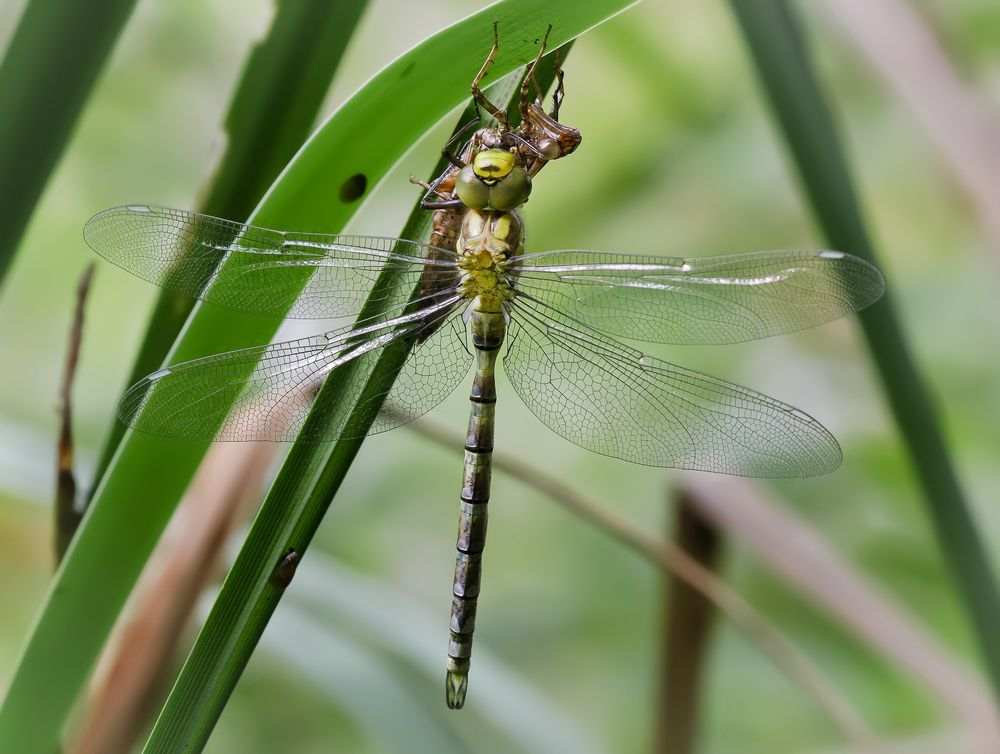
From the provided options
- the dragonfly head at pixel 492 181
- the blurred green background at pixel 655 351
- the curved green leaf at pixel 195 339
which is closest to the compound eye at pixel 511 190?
the dragonfly head at pixel 492 181

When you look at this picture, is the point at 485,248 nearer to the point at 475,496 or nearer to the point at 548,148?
the point at 548,148

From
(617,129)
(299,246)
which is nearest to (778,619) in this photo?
(617,129)

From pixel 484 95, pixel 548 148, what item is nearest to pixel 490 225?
pixel 548 148

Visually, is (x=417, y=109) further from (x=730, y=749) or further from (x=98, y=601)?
(x=730, y=749)

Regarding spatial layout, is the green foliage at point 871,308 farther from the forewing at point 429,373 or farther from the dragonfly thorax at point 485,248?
the forewing at point 429,373

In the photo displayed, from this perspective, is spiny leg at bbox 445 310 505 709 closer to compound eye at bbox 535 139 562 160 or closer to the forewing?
the forewing

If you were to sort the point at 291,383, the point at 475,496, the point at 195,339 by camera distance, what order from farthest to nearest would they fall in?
the point at 475,496
the point at 291,383
the point at 195,339
